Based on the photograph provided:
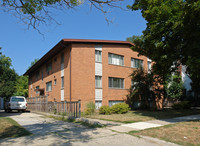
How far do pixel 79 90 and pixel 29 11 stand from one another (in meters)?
11.2

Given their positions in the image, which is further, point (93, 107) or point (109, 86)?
point (109, 86)

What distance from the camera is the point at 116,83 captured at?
69.4 ft

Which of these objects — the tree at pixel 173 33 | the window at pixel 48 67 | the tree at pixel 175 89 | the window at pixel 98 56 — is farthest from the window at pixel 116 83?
the tree at pixel 175 89

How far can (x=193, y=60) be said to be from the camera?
31.8 ft

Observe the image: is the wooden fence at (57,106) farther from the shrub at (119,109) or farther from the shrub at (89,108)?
the shrub at (119,109)

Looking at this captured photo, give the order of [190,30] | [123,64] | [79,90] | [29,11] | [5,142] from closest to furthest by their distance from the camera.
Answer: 1. [5,142]
2. [29,11]
3. [190,30]
4. [79,90]
5. [123,64]

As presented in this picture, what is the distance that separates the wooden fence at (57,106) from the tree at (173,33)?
19.8 ft

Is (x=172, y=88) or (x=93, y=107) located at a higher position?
(x=172, y=88)

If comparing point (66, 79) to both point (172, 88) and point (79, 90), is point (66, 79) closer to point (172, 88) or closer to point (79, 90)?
point (79, 90)

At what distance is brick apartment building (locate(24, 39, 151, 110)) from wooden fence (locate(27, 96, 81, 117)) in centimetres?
182

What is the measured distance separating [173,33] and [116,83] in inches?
437

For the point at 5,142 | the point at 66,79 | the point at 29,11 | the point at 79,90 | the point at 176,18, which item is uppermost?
the point at 176,18

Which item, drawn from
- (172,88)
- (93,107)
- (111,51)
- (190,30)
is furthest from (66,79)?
(172,88)

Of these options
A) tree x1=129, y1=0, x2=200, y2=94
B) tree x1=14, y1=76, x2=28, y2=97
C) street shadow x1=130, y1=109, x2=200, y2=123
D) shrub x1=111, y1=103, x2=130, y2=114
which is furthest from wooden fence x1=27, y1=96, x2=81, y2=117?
tree x1=14, y1=76, x2=28, y2=97
